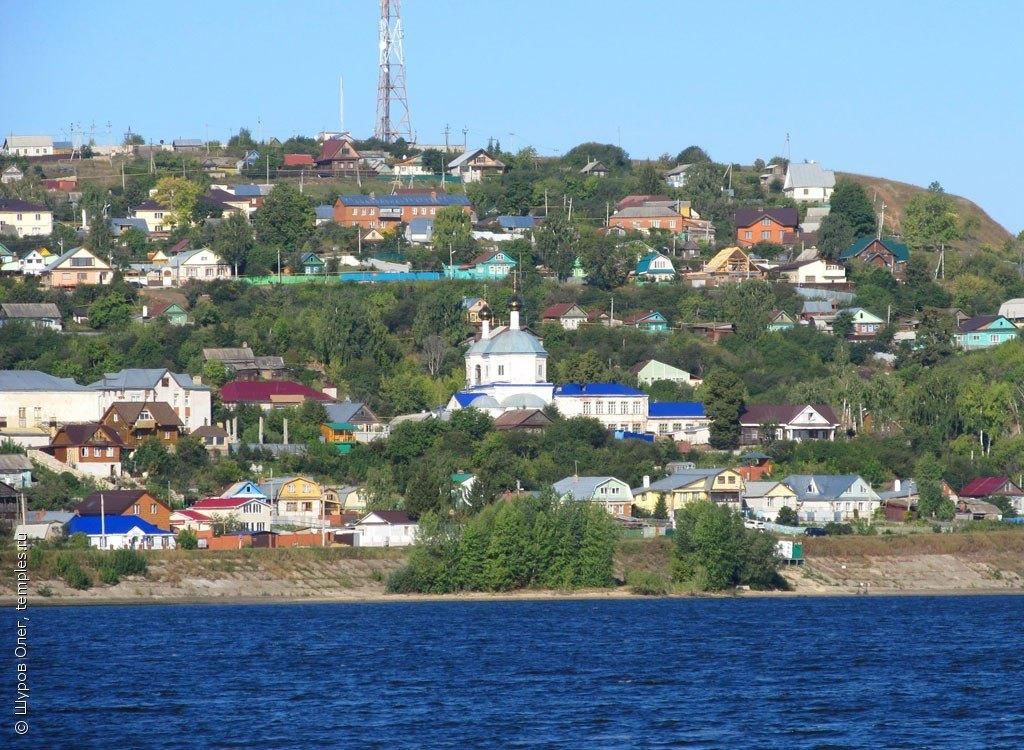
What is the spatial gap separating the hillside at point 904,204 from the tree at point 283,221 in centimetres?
3497

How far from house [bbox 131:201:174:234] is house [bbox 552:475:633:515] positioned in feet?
145

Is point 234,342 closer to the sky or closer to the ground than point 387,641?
closer to the sky

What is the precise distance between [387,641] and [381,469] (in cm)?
2341

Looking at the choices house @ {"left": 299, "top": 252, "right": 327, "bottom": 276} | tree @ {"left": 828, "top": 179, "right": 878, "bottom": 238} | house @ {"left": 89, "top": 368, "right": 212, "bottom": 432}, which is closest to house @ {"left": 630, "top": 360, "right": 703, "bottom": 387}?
house @ {"left": 89, "top": 368, "right": 212, "bottom": 432}

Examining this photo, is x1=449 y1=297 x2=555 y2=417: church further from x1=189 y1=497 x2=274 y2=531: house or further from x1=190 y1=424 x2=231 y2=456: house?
x1=189 y1=497 x2=274 y2=531: house

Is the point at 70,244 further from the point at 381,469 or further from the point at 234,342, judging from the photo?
the point at 381,469

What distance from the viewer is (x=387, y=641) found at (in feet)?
169

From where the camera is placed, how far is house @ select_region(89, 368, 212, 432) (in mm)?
79875

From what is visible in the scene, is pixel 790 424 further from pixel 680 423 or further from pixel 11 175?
pixel 11 175

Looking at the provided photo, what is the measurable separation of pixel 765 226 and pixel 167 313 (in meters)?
35.4

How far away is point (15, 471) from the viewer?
233 feet

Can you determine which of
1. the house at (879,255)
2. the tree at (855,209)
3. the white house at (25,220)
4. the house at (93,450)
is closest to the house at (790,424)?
the house at (879,255)

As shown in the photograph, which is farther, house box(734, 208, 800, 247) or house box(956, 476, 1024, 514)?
house box(734, 208, 800, 247)

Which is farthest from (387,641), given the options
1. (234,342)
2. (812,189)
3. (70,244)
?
(812,189)
